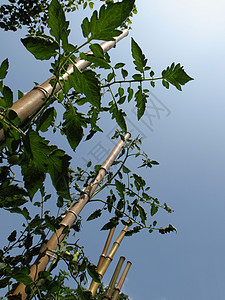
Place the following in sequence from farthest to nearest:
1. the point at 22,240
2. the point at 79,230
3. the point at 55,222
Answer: the point at 79,230 < the point at 22,240 < the point at 55,222

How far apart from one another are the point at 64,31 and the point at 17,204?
1.82 feet

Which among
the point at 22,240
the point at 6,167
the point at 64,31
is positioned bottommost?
the point at 22,240

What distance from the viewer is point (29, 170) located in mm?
517

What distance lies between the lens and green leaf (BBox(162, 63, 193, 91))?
0.65 meters

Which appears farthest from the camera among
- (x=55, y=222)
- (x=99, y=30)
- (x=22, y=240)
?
(x=22, y=240)

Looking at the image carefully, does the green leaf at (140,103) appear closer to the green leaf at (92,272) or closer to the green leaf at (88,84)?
the green leaf at (88,84)

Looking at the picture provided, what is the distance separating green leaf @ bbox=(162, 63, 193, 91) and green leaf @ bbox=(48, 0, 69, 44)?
0.35 meters

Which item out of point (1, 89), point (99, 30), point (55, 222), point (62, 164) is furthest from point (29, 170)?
point (55, 222)

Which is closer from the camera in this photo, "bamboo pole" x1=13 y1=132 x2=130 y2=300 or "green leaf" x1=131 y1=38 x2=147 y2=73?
"green leaf" x1=131 y1=38 x2=147 y2=73

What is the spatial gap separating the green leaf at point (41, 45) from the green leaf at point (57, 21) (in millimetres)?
21

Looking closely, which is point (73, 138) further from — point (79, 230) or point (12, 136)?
point (79, 230)

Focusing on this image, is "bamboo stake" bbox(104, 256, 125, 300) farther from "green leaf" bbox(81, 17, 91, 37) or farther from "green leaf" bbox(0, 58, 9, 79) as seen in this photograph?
"green leaf" bbox(81, 17, 91, 37)

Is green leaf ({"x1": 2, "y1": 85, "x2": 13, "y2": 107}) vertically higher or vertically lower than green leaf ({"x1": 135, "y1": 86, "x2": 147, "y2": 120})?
lower

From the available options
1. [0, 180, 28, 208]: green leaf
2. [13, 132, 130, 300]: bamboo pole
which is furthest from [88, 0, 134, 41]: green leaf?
[13, 132, 130, 300]: bamboo pole
